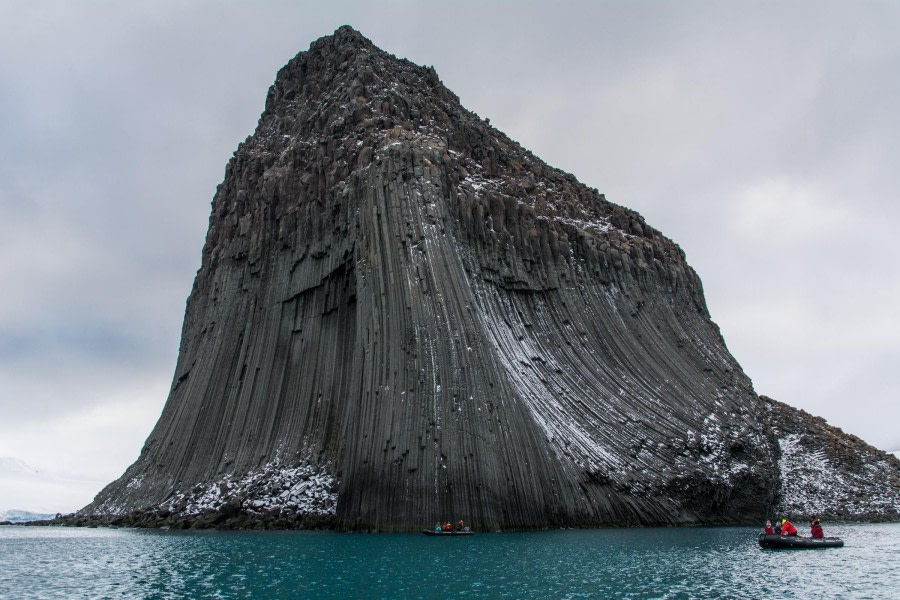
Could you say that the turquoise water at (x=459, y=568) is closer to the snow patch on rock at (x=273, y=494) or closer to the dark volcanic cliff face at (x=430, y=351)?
the dark volcanic cliff face at (x=430, y=351)

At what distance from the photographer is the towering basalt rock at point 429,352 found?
3641 centimetres

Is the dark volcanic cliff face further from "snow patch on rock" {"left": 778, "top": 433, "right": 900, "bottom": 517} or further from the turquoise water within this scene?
"snow patch on rock" {"left": 778, "top": 433, "right": 900, "bottom": 517}

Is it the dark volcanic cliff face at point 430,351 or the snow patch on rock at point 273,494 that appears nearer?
the dark volcanic cliff face at point 430,351

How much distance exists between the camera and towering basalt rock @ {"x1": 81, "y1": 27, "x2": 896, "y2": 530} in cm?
3641

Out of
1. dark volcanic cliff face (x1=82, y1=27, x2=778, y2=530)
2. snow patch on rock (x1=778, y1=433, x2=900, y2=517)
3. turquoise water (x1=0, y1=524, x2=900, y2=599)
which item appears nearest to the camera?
turquoise water (x1=0, y1=524, x2=900, y2=599)

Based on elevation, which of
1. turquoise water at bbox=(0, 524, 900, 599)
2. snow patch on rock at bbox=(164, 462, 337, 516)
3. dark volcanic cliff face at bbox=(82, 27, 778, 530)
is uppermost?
dark volcanic cliff face at bbox=(82, 27, 778, 530)

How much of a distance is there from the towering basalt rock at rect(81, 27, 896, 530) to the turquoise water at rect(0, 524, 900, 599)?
14.2ft

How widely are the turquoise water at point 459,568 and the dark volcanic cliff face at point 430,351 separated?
412cm

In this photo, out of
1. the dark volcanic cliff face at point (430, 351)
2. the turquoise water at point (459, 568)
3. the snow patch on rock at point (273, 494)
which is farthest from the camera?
the snow patch on rock at point (273, 494)

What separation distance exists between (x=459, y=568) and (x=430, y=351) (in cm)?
1699

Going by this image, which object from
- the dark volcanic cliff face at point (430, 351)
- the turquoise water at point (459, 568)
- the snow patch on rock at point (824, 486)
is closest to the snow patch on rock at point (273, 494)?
the dark volcanic cliff face at point (430, 351)

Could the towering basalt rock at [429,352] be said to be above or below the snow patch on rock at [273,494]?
above

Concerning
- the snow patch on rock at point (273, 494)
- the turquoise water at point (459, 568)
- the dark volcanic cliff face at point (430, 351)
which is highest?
the dark volcanic cliff face at point (430, 351)

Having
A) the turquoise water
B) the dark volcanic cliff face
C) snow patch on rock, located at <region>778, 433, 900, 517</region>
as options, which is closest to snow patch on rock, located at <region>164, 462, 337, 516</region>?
the dark volcanic cliff face
